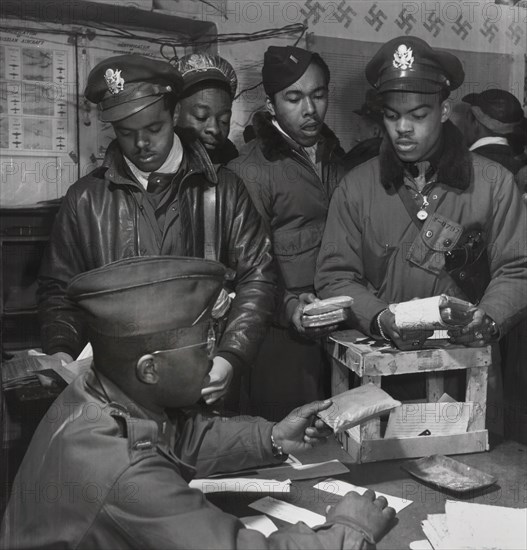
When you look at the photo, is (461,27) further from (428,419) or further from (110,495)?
(110,495)

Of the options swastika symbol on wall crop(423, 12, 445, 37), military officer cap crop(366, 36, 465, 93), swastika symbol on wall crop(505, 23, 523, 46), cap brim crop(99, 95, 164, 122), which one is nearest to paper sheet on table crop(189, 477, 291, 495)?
cap brim crop(99, 95, 164, 122)

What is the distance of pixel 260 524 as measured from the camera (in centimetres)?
142

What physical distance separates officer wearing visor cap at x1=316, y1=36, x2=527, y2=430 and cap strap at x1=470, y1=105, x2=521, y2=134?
0.37ft

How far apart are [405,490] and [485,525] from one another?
203 millimetres

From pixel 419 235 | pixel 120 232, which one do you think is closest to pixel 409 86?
pixel 419 235

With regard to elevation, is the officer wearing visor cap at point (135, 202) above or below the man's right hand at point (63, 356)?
above

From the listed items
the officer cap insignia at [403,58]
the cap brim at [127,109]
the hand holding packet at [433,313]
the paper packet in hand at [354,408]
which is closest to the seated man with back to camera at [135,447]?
the paper packet in hand at [354,408]

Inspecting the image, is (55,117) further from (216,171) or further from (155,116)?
(216,171)

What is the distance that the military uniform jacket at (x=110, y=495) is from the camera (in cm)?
112

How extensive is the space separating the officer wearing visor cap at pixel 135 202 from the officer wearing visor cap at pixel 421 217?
0.45 meters

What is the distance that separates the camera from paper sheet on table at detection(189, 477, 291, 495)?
5.10ft

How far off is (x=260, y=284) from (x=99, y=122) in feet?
A: 2.11

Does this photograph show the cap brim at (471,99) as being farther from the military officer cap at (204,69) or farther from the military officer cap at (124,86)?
the military officer cap at (124,86)

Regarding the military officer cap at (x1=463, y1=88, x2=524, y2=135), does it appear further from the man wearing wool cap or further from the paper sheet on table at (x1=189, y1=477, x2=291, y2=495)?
the paper sheet on table at (x1=189, y1=477, x2=291, y2=495)
